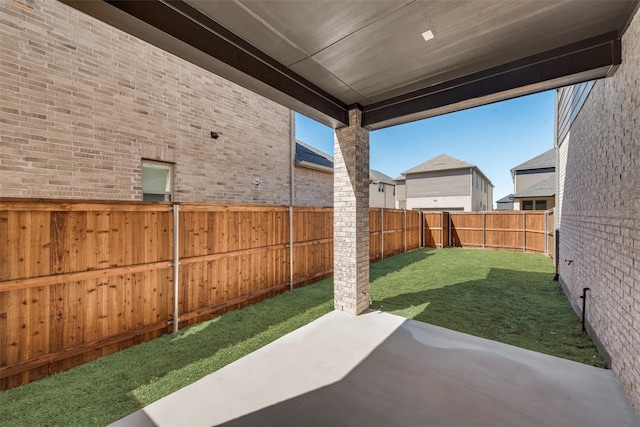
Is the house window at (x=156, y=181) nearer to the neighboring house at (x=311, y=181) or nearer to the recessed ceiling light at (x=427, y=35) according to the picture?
the neighboring house at (x=311, y=181)

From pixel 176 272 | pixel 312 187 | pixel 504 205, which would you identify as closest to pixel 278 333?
pixel 176 272

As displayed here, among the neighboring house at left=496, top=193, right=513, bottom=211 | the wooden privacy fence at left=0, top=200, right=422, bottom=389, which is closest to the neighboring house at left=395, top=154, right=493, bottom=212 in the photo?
the neighboring house at left=496, top=193, right=513, bottom=211

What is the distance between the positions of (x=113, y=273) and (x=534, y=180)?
2946 centimetres

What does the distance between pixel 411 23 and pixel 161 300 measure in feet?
16.2

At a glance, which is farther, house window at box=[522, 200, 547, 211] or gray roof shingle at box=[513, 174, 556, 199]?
house window at box=[522, 200, 547, 211]

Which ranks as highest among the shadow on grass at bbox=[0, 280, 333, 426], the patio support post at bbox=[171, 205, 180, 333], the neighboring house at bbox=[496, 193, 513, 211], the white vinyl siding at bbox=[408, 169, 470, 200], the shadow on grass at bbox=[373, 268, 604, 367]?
the white vinyl siding at bbox=[408, 169, 470, 200]

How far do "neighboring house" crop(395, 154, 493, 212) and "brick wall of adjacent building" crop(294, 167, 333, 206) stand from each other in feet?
51.0

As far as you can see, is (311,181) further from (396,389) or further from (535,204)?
(535,204)

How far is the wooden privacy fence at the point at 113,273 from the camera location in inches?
118

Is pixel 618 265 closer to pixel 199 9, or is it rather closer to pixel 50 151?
pixel 199 9

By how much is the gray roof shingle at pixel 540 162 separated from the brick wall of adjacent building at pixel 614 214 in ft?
74.7

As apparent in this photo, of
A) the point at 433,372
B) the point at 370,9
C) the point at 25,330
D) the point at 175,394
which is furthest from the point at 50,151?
the point at 433,372

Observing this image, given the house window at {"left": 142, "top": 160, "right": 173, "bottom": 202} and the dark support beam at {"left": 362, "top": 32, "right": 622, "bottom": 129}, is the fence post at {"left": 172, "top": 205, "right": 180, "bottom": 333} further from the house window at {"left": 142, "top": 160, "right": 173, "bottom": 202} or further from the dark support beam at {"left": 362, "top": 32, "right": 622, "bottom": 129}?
the dark support beam at {"left": 362, "top": 32, "right": 622, "bottom": 129}

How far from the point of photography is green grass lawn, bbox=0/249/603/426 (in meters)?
2.67
